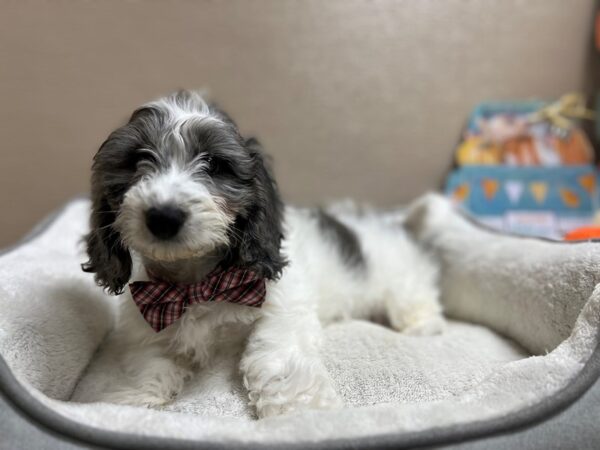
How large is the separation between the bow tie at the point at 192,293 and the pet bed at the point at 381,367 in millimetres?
278

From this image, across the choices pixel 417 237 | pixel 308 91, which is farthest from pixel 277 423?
pixel 308 91

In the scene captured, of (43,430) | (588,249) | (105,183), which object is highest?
(105,183)

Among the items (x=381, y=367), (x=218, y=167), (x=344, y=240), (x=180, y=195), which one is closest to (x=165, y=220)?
(x=180, y=195)

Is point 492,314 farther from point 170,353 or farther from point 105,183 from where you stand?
point 105,183

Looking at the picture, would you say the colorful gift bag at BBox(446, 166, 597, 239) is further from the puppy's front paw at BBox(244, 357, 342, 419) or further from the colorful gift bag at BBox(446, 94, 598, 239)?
the puppy's front paw at BBox(244, 357, 342, 419)

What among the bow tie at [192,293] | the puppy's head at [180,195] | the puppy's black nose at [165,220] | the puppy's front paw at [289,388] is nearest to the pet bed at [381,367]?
the puppy's front paw at [289,388]

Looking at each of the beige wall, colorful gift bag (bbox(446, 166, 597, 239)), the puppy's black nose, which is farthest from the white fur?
colorful gift bag (bbox(446, 166, 597, 239))

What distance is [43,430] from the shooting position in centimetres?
139

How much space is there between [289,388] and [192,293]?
50 centimetres

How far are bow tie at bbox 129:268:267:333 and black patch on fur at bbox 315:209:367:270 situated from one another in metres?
0.88

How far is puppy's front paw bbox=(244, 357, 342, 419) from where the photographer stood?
163 cm

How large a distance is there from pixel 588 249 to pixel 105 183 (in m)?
1.88

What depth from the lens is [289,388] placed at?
1643 millimetres

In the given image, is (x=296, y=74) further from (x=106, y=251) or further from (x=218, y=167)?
(x=106, y=251)
